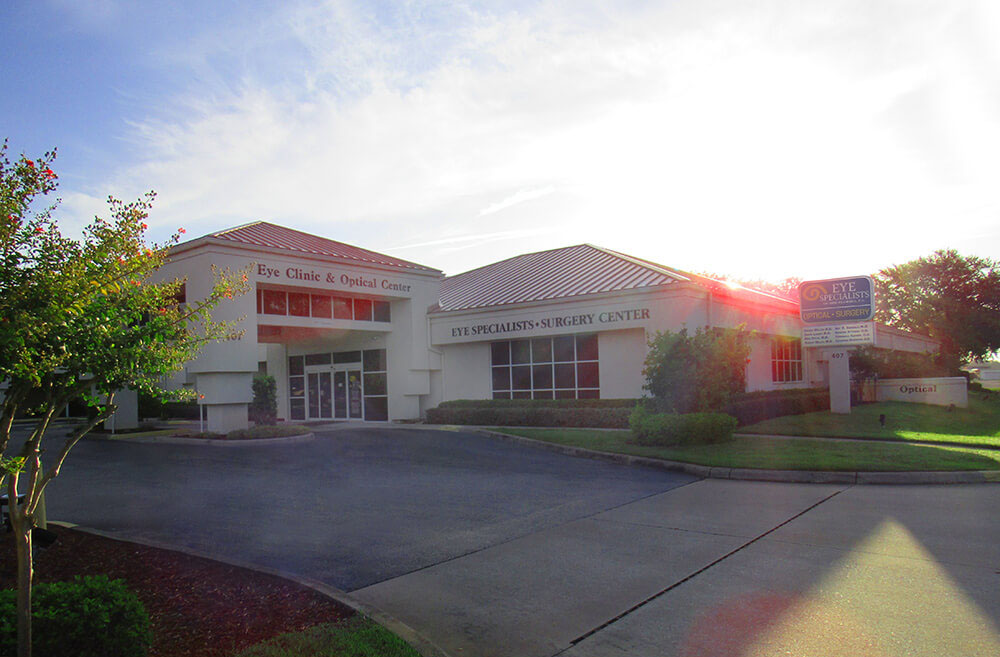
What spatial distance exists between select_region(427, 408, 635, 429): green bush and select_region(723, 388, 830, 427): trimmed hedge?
325 centimetres

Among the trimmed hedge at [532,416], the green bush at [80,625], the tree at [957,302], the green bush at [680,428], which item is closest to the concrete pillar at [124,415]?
the trimmed hedge at [532,416]

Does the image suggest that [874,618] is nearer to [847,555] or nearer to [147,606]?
[847,555]

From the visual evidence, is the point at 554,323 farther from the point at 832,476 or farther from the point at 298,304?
the point at 832,476

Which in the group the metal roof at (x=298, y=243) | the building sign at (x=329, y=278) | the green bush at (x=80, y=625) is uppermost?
the metal roof at (x=298, y=243)

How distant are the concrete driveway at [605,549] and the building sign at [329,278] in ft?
29.1

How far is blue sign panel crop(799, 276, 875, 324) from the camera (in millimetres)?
23438

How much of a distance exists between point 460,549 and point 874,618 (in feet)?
12.6

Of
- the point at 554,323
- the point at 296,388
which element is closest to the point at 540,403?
the point at 554,323

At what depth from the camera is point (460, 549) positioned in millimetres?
7270

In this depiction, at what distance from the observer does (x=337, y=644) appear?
14.7ft

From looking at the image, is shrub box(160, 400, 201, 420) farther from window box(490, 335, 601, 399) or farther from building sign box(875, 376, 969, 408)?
building sign box(875, 376, 969, 408)

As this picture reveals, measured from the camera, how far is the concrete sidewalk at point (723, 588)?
4.78 m

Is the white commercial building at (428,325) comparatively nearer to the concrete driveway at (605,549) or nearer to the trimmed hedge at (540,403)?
the trimmed hedge at (540,403)

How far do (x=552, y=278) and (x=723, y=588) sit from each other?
21.0 m
